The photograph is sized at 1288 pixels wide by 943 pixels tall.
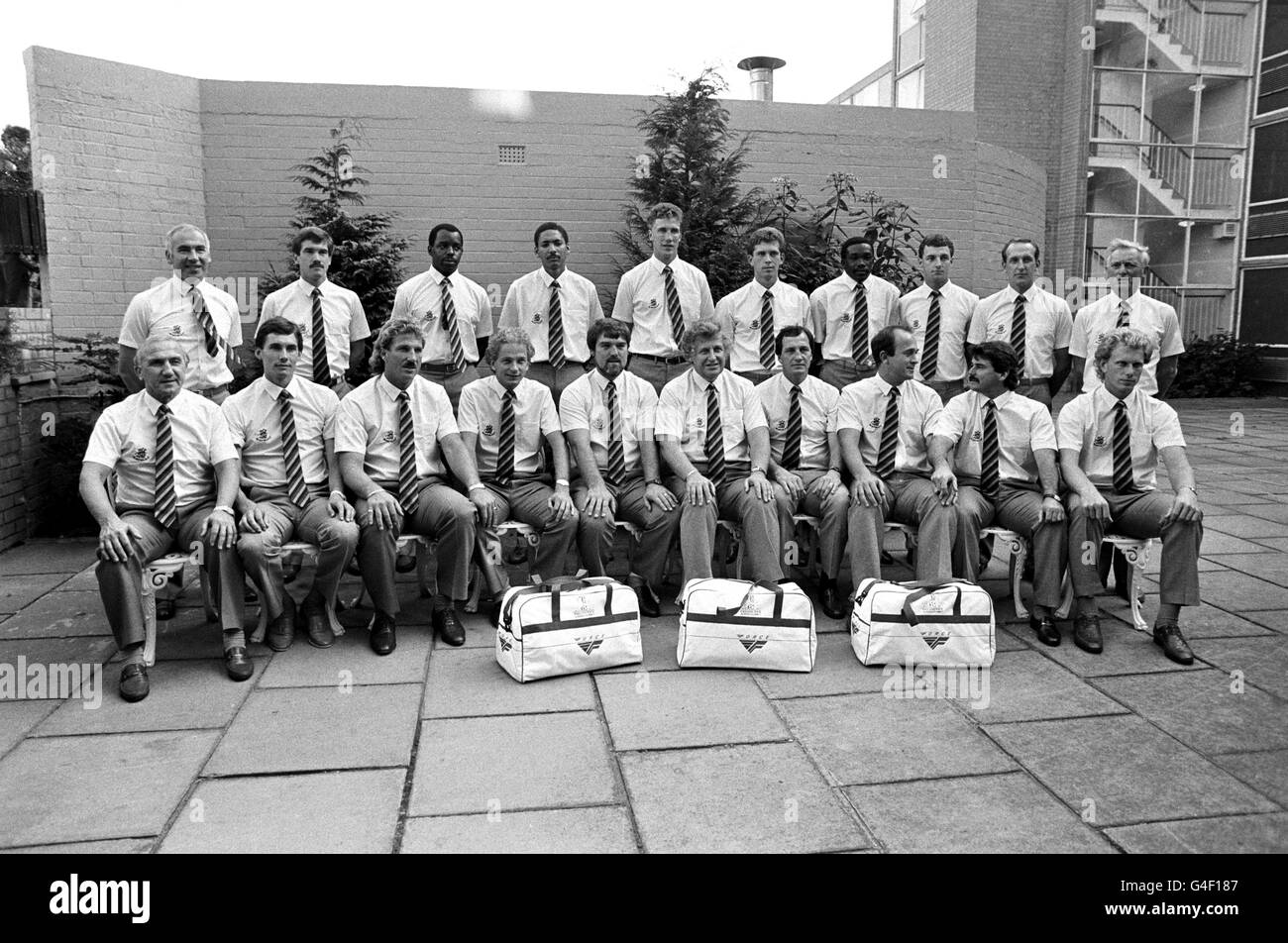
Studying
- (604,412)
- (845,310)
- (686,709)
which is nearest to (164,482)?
(604,412)

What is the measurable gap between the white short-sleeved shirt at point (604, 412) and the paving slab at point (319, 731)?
5.41 ft

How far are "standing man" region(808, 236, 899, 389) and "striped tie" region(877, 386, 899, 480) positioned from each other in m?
0.79

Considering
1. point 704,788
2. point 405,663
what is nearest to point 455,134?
point 405,663

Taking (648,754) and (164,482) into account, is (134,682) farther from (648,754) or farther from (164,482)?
(648,754)

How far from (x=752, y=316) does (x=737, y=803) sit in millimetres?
3414

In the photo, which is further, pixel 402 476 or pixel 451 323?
pixel 451 323

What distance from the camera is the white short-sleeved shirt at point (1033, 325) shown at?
5.43 meters

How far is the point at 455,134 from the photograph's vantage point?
8.55 meters

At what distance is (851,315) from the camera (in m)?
5.59

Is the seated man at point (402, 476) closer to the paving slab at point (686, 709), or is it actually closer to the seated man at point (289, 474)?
the seated man at point (289, 474)

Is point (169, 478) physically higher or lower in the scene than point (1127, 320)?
lower

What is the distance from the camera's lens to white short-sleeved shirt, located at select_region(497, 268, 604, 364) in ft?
18.1

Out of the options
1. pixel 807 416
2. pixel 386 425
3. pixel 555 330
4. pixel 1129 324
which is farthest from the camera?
pixel 555 330

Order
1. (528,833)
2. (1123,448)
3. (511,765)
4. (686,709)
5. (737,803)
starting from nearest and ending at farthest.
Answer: (528,833), (737,803), (511,765), (686,709), (1123,448)
